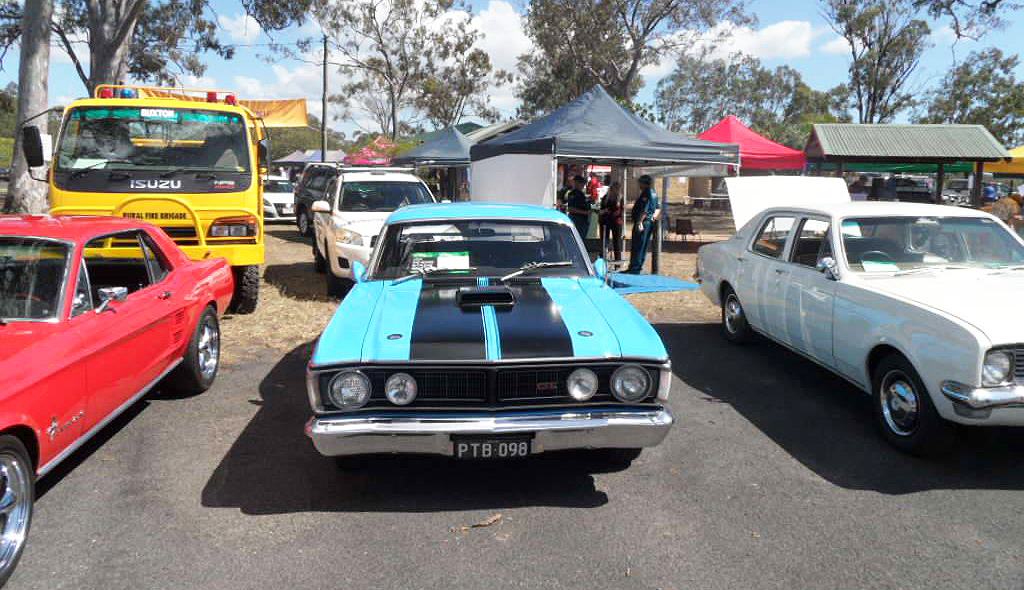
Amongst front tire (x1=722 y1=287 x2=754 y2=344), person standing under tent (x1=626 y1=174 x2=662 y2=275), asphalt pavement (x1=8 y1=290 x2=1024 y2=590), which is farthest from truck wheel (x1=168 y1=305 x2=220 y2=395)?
person standing under tent (x1=626 y1=174 x2=662 y2=275)

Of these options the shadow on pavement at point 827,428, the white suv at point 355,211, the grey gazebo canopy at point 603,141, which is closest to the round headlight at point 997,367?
the shadow on pavement at point 827,428

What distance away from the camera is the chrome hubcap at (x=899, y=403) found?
4.72 metres

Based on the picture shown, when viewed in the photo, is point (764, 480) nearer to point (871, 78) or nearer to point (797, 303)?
point (797, 303)

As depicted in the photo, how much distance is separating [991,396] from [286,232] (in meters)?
19.1

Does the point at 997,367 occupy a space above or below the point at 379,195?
below

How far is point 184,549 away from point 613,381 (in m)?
2.16

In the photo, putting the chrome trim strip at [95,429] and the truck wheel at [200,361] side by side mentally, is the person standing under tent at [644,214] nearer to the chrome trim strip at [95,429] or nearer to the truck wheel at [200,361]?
the truck wheel at [200,361]

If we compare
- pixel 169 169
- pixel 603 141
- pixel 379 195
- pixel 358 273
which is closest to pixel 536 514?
pixel 358 273

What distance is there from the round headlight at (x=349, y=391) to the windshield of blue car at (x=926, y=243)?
381 cm

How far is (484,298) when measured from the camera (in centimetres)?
444

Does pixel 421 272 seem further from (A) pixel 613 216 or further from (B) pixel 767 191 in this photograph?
(A) pixel 613 216

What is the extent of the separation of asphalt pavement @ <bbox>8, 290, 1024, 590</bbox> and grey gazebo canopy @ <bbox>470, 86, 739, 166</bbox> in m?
6.77

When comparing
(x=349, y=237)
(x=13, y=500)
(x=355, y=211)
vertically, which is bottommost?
(x=13, y=500)

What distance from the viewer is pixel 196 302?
5.88 meters
